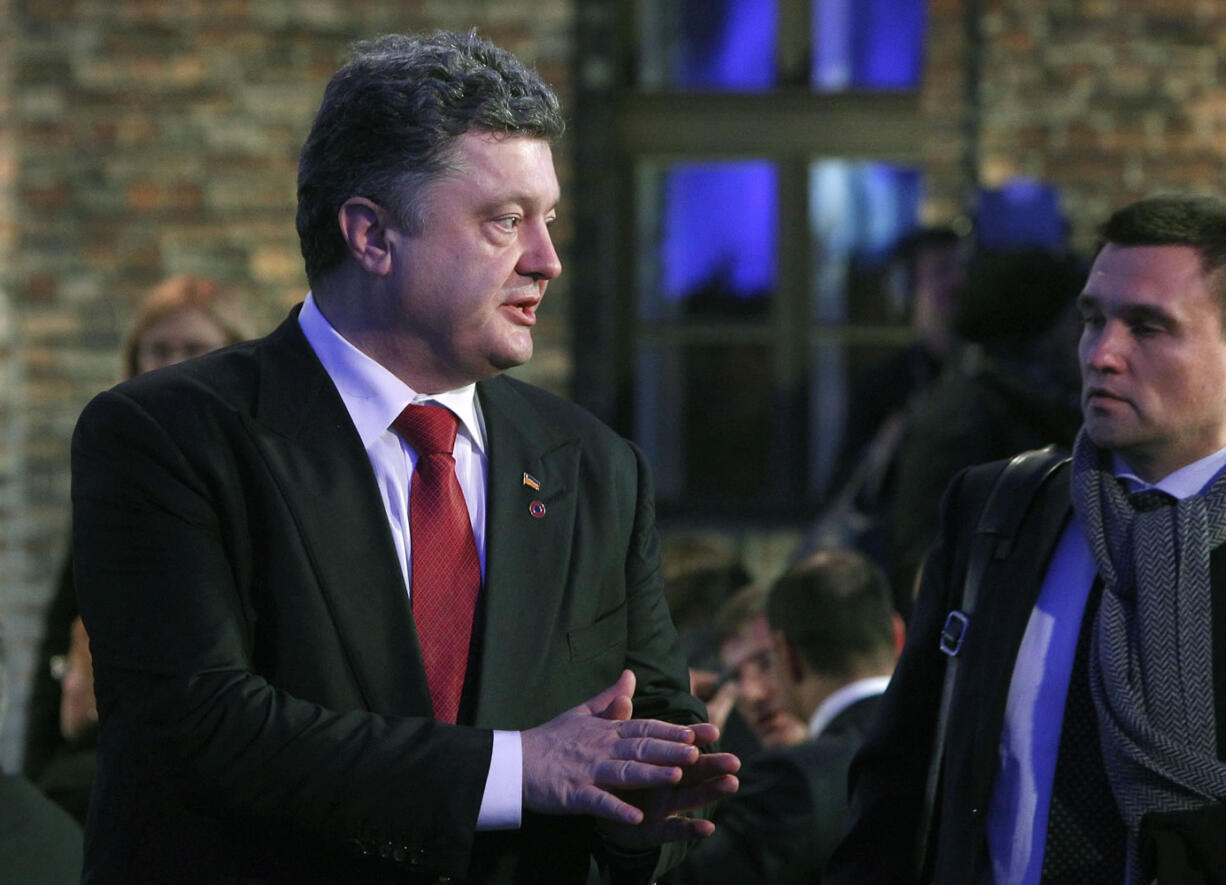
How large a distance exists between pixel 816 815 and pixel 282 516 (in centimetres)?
168

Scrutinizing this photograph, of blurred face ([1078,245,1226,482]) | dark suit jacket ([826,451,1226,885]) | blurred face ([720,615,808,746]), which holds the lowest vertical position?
blurred face ([720,615,808,746])

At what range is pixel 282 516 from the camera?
83.8 inches

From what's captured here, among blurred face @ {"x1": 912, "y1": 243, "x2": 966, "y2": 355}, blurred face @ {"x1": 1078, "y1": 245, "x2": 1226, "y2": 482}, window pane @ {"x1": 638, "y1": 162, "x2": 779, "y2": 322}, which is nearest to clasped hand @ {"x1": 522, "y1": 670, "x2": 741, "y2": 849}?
blurred face @ {"x1": 1078, "y1": 245, "x2": 1226, "y2": 482}

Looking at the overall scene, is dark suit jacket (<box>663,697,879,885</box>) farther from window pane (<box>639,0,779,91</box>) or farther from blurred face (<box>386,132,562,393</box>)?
window pane (<box>639,0,779,91</box>)

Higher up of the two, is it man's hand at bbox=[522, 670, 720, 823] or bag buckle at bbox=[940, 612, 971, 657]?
man's hand at bbox=[522, 670, 720, 823]

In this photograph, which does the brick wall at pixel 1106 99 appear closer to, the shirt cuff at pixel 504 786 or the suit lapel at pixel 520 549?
the suit lapel at pixel 520 549

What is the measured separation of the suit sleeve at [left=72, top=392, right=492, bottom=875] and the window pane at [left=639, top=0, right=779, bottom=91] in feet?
16.0

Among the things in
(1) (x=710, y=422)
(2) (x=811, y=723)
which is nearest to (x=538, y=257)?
(2) (x=811, y=723)

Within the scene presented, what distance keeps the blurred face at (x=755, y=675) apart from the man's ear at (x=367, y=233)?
2346mm

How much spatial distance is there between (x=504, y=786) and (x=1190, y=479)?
112 cm

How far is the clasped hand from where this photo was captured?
2047mm

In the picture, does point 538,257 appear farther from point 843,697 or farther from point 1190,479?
point 843,697

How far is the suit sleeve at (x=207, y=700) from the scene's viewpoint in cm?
204

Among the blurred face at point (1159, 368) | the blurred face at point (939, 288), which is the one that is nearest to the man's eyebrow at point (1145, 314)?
the blurred face at point (1159, 368)
